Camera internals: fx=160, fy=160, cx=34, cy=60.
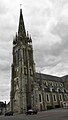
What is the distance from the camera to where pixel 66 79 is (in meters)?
85.1

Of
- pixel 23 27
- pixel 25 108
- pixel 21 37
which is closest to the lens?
pixel 25 108

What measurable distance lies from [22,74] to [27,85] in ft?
15.6

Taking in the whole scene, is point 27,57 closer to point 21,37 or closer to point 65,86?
point 21,37

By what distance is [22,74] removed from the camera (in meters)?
61.7

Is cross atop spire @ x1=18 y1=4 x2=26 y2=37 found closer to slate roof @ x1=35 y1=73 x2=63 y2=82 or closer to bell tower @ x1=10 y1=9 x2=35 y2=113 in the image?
bell tower @ x1=10 y1=9 x2=35 y2=113

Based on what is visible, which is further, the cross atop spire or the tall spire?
the tall spire

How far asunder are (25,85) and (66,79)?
31319 millimetres

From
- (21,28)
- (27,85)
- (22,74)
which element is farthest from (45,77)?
(21,28)

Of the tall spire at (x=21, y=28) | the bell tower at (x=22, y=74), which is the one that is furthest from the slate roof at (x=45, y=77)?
the tall spire at (x=21, y=28)

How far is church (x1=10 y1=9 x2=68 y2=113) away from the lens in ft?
195

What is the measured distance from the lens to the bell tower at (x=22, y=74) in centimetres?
5900

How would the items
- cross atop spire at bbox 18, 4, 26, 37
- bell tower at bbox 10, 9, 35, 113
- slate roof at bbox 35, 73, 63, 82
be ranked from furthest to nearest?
cross atop spire at bbox 18, 4, 26, 37 → slate roof at bbox 35, 73, 63, 82 → bell tower at bbox 10, 9, 35, 113

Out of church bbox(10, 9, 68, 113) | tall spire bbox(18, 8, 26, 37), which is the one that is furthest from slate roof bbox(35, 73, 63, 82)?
tall spire bbox(18, 8, 26, 37)

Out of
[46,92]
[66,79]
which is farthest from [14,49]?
A: [66,79]
